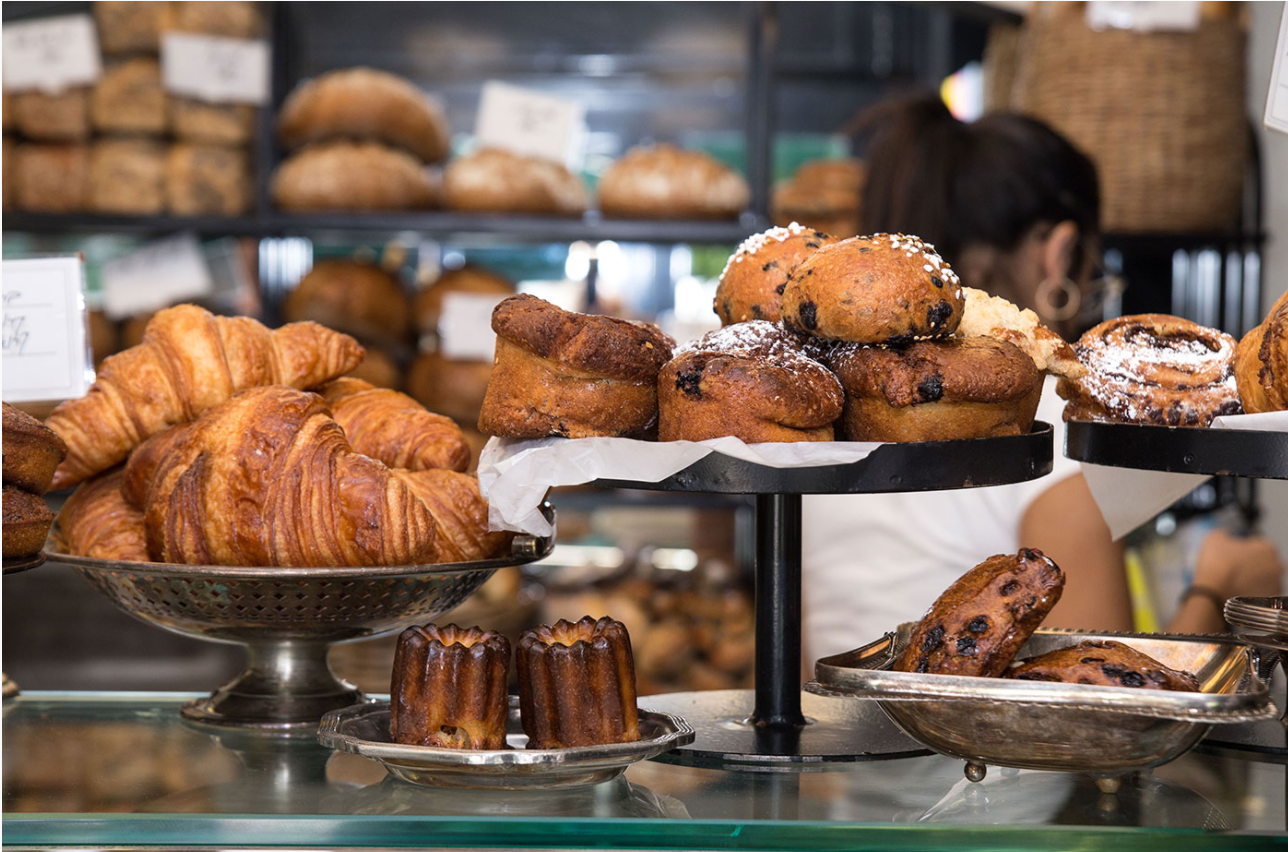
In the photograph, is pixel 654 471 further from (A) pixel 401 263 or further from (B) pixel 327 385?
(A) pixel 401 263

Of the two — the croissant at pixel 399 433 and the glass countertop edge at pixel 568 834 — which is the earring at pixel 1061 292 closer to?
the croissant at pixel 399 433

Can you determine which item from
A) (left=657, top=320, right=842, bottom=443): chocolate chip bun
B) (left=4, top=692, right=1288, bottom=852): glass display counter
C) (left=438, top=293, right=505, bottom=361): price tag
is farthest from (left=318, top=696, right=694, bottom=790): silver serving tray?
(left=438, top=293, right=505, bottom=361): price tag

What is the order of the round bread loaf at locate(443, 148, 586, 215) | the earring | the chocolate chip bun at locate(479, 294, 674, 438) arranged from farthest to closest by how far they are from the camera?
1. the round bread loaf at locate(443, 148, 586, 215)
2. the earring
3. the chocolate chip bun at locate(479, 294, 674, 438)

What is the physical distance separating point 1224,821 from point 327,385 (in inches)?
38.1

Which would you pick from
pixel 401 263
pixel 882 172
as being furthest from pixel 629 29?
pixel 882 172

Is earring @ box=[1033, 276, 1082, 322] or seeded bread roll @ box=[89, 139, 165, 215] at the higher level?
seeded bread roll @ box=[89, 139, 165, 215]

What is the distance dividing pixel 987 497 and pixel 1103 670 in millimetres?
1159

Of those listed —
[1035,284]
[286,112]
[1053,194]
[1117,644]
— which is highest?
[286,112]

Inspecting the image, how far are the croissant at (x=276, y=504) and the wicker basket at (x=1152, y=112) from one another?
244cm

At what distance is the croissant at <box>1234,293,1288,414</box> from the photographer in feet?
3.41

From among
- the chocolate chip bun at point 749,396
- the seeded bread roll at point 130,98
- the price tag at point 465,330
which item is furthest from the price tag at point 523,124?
the chocolate chip bun at point 749,396

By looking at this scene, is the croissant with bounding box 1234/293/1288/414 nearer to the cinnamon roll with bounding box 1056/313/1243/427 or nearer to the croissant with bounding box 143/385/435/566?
the cinnamon roll with bounding box 1056/313/1243/427

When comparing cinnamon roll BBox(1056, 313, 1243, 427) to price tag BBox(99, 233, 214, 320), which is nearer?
cinnamon roll BBox(1056, 313, 1243, 427)

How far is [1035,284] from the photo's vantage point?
233 cm
